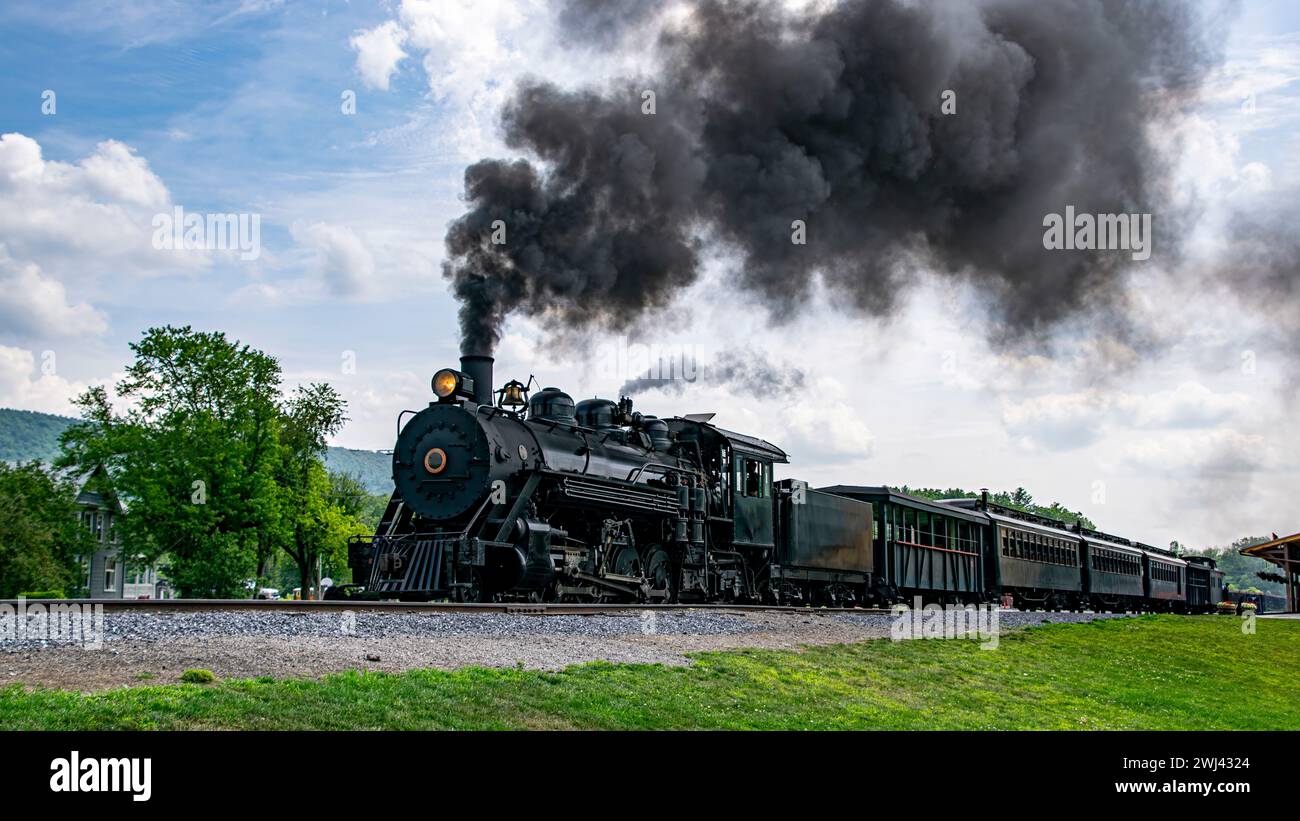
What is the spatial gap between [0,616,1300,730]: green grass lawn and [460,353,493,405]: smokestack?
7054 millimetres

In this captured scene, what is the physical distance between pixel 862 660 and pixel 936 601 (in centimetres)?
1865

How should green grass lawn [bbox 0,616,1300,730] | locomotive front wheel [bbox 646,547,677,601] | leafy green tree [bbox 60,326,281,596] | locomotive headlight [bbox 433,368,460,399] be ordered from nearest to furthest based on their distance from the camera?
green grass lawn [bbox 0,616,1300,730]
locomotive headlight [bbox 433,368,460,399]
locomotive front wheel [bbox 646,547,677,601]
leafy green tree [bbox 60,326,281,596]

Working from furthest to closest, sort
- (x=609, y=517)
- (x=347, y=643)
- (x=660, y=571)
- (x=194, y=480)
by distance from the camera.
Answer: (x=194, y=480)
(x=660, y=571)
(x=609, y=517)
(x=347, y=643)

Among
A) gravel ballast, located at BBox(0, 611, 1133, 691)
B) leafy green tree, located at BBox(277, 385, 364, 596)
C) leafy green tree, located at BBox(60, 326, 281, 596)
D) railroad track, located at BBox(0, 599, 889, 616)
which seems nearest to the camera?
gravel ballast, located at BBox(0, 611, 1133, 691)

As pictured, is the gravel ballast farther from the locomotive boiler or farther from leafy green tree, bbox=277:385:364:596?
leafy green tree, bbox=277:385:364:596

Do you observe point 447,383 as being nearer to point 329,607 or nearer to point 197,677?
point 329,607

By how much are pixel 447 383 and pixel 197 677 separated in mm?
9929

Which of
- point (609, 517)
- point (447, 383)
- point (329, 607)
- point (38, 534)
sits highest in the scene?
point (447, 383)

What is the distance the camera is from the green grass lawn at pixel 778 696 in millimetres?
6949

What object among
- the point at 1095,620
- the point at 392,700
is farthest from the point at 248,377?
the point at 392,700

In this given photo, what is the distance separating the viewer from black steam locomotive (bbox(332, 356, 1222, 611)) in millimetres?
16531

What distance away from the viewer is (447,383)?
1748 centimetres

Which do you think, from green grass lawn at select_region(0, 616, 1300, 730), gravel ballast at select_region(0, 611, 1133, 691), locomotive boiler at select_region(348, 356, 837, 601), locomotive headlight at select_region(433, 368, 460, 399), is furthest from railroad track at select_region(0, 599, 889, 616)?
locomotive headlight at select_region(433, 368, 460, 399)

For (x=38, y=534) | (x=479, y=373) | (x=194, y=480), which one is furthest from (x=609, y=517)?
(x=38, y=534)
